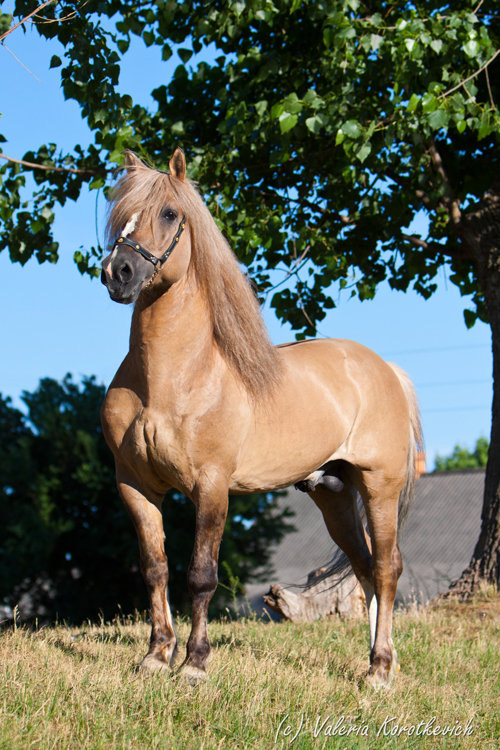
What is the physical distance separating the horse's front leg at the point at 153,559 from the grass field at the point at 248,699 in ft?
0.77

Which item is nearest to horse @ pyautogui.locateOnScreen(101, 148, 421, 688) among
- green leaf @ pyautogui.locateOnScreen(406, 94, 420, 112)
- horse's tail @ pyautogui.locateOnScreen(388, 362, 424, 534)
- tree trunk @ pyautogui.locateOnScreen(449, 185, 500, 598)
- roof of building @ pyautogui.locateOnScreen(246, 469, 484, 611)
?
horse's tail @ pyautogui.locateOnScreen(388, 362, 424, 534)

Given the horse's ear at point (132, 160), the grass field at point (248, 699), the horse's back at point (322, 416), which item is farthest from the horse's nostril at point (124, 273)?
the grass field at point (248, 699)

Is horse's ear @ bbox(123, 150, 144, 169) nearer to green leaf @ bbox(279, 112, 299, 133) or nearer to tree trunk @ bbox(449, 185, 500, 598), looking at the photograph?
green leaf @ bbox(279, 112, 299, 133)

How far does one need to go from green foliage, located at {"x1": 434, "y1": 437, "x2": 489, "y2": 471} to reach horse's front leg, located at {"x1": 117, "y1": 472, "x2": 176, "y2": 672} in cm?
6567

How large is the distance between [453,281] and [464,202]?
0.84 metres

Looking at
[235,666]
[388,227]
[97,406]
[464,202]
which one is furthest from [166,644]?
[97,406]

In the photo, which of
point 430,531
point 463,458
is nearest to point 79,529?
point 430,531

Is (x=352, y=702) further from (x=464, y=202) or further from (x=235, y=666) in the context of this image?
(x=464, y=202)

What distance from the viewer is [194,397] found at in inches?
148

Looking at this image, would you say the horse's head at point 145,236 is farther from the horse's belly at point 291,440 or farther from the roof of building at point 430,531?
the roof of building at point 430,531

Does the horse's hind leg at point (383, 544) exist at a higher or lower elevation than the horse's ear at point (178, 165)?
lower

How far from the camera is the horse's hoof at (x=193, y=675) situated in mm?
3395

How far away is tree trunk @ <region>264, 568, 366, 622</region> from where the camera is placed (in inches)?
275

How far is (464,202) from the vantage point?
787cm
